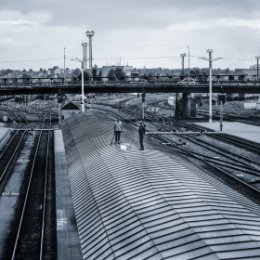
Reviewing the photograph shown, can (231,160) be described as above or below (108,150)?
below

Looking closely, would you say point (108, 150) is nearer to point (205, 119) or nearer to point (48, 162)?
point (48, 162)

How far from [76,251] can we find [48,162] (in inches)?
774

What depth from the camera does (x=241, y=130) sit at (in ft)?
175

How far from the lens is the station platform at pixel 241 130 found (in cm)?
4753

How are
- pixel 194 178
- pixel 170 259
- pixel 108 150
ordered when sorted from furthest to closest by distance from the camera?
pixel 108 150 → pixel 194 178 → pixel 170 259

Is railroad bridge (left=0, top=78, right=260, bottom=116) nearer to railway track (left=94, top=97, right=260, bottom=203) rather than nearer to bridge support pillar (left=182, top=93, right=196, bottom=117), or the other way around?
bridge support pillar (left=182, top=93, right=196, bottom=117)

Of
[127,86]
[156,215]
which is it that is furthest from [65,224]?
[127,86]

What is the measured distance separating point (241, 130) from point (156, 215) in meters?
44.6

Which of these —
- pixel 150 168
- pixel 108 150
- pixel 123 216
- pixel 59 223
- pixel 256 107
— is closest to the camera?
pixel 123 216

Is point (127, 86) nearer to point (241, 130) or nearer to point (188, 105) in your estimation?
point (188, 105)

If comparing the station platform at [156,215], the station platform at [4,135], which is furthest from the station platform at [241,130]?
the station platform at [156,215]

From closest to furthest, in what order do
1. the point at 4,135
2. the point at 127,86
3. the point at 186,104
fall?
the point at 4,135, the point at 127,86, the point at 186,104

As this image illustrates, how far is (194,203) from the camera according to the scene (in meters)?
10.8

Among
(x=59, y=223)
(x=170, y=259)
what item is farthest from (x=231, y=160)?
(x=170, y=259)
